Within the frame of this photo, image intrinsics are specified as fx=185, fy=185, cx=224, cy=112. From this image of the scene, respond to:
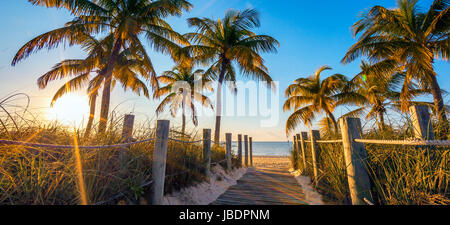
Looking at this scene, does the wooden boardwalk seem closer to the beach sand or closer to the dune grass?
the dune grass

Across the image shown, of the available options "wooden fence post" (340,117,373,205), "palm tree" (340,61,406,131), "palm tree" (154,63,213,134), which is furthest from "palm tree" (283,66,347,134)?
"wooden fence post" (340,117,373,205)

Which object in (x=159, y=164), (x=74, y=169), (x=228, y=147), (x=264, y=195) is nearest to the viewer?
(x=74, y=169)

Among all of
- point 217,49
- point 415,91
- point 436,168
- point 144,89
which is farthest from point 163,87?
point 415,91

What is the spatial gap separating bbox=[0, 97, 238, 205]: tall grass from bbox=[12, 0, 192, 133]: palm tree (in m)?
5.29

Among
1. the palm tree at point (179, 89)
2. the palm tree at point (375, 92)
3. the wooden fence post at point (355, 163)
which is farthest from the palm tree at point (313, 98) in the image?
the wooden fence post at point (355, 163)

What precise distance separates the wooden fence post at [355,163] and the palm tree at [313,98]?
10.9 m

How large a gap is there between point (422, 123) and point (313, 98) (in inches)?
466

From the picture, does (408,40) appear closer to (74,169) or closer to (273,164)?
(273,164)

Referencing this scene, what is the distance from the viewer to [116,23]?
877 cm

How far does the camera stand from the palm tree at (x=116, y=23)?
720 cm

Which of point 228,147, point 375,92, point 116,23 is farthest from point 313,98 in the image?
point 116,23

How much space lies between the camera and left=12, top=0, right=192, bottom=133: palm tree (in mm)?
7195

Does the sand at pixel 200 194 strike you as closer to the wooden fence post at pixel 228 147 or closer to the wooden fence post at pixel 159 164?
Answer: the wooden fence post at pixel 159 164

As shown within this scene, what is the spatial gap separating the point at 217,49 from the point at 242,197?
801 cm
